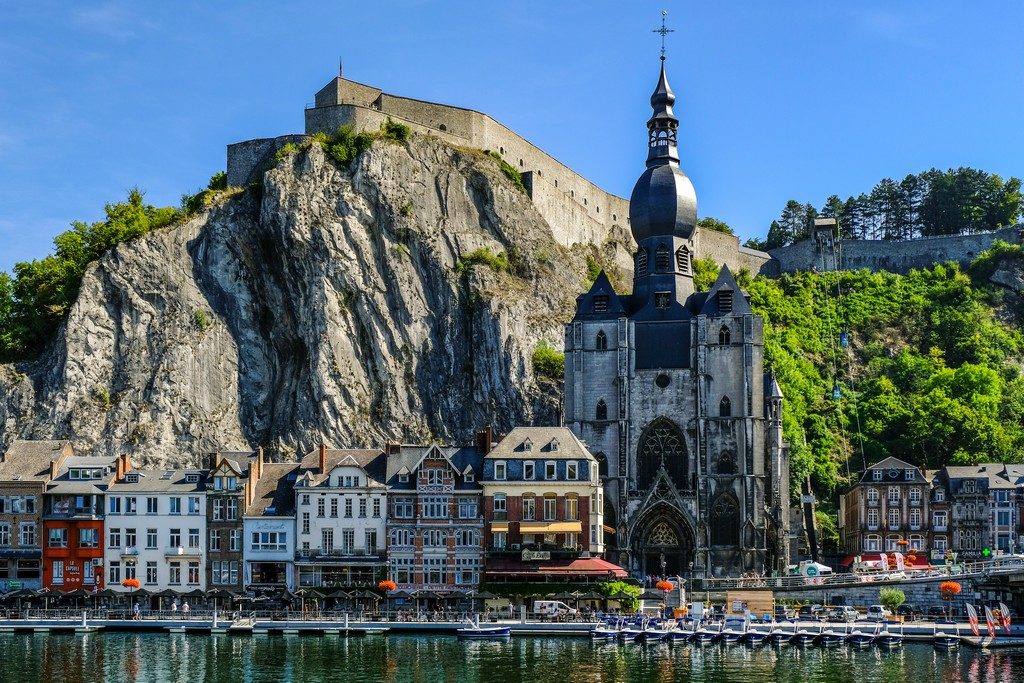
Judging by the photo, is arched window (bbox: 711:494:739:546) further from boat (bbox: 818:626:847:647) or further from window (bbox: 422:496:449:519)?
boat (bbox: 818:626:847:647)

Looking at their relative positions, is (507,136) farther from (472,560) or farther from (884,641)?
(884,641)

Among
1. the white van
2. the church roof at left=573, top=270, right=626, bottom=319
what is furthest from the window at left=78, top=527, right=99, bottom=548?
the church roof at left=573, top=270, right=626, bottom=319

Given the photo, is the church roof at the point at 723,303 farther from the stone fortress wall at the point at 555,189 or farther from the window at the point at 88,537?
the window at the point at 88,537

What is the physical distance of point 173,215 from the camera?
359 feet

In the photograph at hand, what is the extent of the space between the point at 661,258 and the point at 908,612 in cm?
3059

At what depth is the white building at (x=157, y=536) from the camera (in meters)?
80.6

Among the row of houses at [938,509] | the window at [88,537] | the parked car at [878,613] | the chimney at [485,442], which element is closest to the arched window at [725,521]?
the row of houses at [938,509]

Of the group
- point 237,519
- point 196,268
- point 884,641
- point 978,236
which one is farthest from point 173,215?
point 978,236

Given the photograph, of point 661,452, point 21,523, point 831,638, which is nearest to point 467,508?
point 661,452

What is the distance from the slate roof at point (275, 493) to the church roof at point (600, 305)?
21.9m

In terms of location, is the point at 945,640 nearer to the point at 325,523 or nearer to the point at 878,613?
the point at 878,613

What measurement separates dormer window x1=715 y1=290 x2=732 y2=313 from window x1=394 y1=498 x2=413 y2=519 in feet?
81.3

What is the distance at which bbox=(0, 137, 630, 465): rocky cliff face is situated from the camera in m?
98.2

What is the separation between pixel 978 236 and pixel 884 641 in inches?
3272
